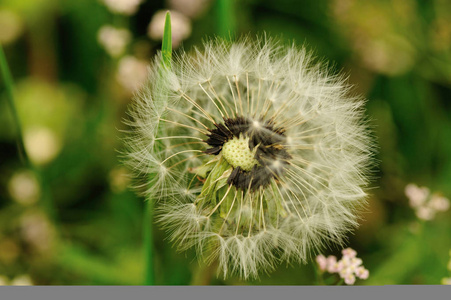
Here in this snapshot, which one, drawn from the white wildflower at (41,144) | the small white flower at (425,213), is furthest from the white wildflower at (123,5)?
the small white flower at (425,213)

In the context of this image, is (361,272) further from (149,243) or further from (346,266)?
(149,243)

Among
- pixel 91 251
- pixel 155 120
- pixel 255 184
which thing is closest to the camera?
pixel 255 184

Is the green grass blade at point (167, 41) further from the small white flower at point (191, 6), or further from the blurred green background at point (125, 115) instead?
the small white flower at point (191, 6)

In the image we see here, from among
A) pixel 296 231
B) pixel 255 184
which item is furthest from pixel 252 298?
pixel 255 184

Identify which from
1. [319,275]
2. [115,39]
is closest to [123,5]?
[115,39]

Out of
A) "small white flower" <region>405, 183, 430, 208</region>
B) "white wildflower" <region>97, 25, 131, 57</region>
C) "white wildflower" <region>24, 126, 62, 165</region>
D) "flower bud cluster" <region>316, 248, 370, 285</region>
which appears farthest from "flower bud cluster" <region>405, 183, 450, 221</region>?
"white wildflower" <region>24, 126, 62, 165</region>

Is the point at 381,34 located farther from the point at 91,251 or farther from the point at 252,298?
the point at 91,251
